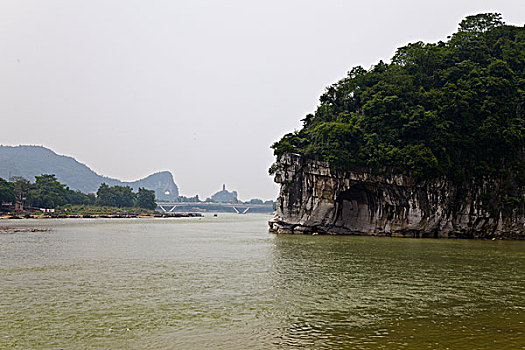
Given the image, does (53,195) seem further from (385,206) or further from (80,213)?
(385,206)

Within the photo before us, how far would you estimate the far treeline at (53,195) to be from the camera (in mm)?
90844

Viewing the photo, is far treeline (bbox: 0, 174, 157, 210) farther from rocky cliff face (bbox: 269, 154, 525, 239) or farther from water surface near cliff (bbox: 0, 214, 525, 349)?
water surface near cliff (bbox: 0, 214, 525, 349)

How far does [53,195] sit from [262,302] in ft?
341

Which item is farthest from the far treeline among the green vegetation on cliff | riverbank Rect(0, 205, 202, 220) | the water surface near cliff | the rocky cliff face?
the water surface near cliff

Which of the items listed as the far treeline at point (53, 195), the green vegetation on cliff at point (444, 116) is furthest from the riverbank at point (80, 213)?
the green vegetation on cliff at point (444, 116)

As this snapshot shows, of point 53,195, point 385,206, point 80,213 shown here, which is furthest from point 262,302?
point 53,195

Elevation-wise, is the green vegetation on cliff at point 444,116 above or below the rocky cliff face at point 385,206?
above

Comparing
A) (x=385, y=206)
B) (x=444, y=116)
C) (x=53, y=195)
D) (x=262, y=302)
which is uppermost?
(x=444, y=116)

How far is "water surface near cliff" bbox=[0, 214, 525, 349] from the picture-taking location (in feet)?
34.7

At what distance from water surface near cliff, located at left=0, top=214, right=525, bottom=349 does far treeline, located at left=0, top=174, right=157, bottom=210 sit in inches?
2892

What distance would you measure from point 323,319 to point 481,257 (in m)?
20.3

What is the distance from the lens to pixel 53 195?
343 ft

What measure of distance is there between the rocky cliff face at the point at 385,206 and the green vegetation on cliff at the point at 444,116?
1.48m

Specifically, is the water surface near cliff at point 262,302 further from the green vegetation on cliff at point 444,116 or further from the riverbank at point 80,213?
the riverbank at point 80,213
